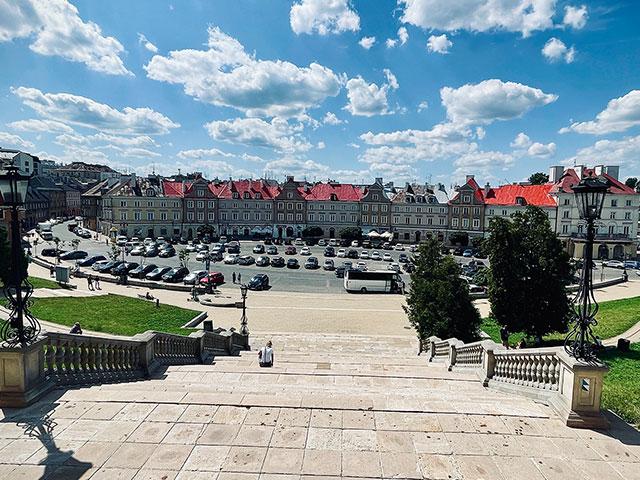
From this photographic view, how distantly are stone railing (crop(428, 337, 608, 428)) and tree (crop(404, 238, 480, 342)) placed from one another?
Result: 22.8 ft

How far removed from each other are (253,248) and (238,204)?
59.8 feet

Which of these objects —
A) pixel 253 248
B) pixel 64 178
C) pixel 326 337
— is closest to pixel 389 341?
pixel 326 337

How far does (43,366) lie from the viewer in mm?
8398

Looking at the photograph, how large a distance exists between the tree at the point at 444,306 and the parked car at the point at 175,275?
31.2 meters

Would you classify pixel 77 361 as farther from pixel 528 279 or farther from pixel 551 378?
pixel 528 279

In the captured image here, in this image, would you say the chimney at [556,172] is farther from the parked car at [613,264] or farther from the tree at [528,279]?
the tree at [528,279]

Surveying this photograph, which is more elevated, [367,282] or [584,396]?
[584,396]

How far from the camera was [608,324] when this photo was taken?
91.2 feet

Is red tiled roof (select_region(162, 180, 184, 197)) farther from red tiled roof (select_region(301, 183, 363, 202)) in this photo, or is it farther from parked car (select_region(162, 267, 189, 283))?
parked car (select_region(162, 267, 189, 283))

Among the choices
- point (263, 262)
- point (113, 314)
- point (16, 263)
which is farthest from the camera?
point (263, 262)

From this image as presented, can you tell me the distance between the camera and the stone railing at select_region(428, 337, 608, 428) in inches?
295

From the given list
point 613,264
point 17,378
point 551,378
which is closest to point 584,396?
point 551,378

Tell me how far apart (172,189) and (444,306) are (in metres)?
77.6

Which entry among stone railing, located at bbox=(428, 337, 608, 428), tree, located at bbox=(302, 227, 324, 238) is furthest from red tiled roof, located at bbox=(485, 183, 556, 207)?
stone railing, located at bbox=(428, 337, 608, 428)
